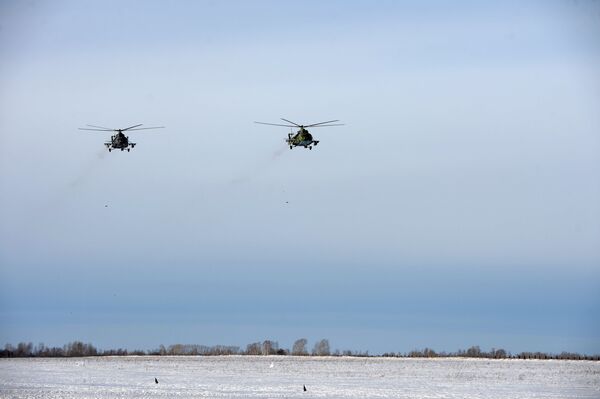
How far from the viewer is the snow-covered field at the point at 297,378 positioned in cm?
7575

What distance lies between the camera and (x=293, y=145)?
298 feet

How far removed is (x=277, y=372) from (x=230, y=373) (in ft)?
12.9

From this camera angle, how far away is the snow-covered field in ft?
249

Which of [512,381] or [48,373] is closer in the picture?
[512,381]

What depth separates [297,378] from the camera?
89375mm

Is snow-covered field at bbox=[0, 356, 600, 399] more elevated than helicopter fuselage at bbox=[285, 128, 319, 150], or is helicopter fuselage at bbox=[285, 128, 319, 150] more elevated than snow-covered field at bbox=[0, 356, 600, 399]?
helicopter fuselage at bbox=[285, 128, 319, 150]

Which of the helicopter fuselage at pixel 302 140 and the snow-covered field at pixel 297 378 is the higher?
the helicopter fuselage at pixel 302 140

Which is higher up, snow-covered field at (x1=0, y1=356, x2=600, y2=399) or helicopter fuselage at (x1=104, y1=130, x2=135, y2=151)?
helicopter fuselage at (x1=104, y1=130, x2=135, y2=151)

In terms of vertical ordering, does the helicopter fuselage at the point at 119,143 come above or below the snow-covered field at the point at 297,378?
above

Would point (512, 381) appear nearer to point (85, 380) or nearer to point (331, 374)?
point (331, 374)

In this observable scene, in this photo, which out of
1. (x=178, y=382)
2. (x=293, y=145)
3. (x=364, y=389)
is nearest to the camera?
(x=364, y=389)

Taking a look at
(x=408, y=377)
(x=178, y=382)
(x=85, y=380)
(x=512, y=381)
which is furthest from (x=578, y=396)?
(x=85, y=380)

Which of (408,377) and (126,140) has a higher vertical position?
(126,140)

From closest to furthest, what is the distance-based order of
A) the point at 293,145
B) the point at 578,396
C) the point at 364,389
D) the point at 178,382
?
the point at 578,396 → the point at 364,389 → the point at 178,382 → the point at 293,145
